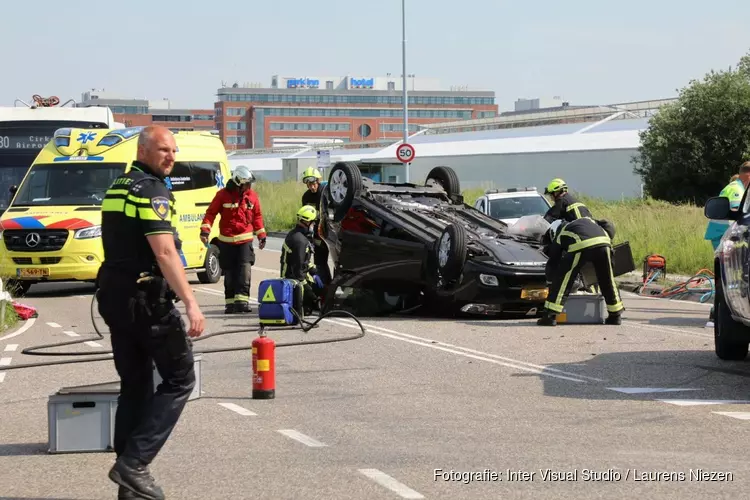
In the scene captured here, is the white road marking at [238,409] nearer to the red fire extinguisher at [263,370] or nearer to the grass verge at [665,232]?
the red fire extinguisher at [263,370]

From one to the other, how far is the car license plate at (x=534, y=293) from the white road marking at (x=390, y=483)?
8753mm

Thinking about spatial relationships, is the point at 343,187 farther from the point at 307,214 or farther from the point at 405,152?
the point at 405,152

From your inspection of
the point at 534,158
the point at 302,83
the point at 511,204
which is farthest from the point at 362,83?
the point at 511,204

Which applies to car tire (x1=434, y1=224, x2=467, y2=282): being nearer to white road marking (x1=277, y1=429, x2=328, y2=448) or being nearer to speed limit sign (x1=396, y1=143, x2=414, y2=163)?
white road marking (x1=277, y1=429, x2=328, y2=448)

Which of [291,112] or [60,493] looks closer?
[60,493]

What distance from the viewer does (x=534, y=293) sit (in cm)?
1577

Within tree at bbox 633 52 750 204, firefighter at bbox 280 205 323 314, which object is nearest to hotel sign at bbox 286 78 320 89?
tree at bbox 633 52 750 204

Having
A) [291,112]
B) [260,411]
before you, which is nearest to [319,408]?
[260,411]

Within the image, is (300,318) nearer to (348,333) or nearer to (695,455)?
(348,333)

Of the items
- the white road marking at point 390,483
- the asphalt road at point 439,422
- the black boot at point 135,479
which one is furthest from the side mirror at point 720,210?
the black boot at point 135,479

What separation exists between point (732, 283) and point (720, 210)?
1063 millimetres

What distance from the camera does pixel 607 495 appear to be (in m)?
6.50

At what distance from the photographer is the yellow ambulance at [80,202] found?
20.7m

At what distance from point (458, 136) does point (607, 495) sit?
7264cm
